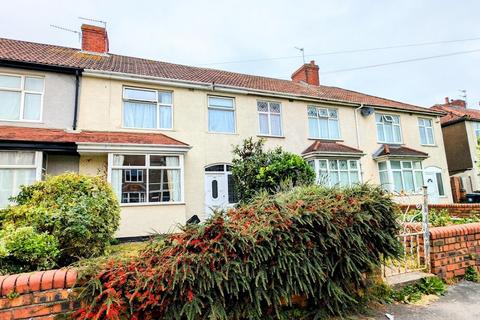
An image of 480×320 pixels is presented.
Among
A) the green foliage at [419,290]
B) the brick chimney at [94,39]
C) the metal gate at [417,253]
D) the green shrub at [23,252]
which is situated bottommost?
the green foliage at [419,290]

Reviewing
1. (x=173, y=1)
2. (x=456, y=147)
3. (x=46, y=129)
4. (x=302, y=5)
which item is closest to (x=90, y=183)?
(x=46, y=129)

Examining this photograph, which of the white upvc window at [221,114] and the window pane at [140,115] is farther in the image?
the white upvc window at [221,114]

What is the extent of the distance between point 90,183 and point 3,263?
95.9 inches

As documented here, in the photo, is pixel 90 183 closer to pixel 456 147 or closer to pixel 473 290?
pixel 473 290

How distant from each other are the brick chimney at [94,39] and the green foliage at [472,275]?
15.4 metres

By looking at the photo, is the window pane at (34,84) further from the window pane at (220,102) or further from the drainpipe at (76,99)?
the window pane at (220,102)

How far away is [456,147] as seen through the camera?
1988cm

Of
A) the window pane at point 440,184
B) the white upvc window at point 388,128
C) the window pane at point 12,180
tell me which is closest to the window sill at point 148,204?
the window pane at point 12,180

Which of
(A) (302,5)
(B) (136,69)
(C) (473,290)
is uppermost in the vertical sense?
(A) (302,5)

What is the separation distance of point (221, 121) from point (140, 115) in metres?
3.52

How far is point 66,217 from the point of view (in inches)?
162

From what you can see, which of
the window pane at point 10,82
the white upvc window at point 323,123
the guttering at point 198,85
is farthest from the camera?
the white upvc window at point 323,123

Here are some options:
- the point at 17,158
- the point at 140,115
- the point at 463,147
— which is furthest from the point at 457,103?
the point at 17,158

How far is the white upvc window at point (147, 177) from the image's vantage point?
9.01m
